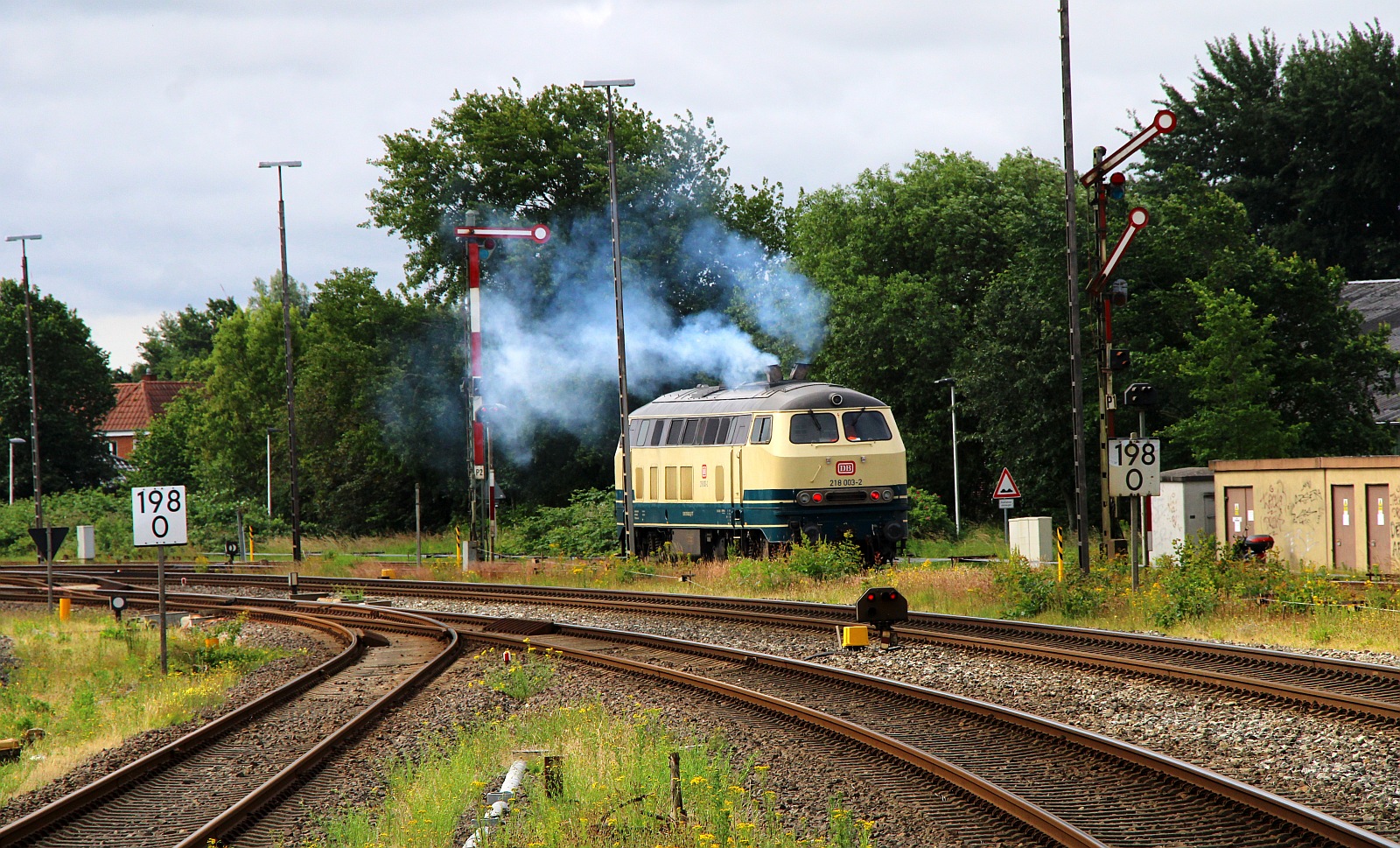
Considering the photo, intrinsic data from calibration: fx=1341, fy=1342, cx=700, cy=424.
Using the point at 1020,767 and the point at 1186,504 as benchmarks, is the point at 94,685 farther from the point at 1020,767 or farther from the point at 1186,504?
the point at 1186,504

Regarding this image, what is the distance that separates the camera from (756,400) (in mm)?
26891

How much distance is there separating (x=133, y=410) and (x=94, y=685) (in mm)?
85856

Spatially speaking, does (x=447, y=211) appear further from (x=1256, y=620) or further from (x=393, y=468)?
(x=1256, y=620)

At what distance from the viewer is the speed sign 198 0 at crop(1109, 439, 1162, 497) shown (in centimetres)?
1847

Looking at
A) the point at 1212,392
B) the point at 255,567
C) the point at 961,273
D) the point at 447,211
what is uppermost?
the point at 447,211

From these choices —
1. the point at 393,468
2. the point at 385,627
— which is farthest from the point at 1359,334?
the point at 393,468

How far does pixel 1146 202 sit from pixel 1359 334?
27.5ft

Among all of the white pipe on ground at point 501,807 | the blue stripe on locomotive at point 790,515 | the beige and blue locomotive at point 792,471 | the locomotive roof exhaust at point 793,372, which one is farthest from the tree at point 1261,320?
the white pipe on ground at point 501,807

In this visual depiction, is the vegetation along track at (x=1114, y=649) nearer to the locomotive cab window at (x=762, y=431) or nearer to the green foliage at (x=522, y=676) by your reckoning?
the locomotive cab window at (x=762, y=431)

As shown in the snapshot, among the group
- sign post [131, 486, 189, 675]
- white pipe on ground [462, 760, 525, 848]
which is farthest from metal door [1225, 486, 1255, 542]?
white pipe on ground [462, 760, 525, 848]

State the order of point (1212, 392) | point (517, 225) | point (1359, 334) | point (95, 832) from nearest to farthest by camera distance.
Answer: point (95, 832) < point (1212, 392) < point (1359, 334) < point (517, 225)

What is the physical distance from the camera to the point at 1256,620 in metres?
17.2

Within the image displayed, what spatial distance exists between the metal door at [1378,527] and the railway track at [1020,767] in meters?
13.6

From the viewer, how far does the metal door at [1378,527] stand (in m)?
23.2
